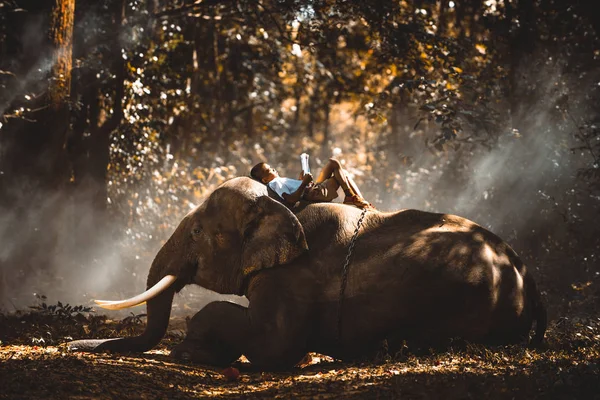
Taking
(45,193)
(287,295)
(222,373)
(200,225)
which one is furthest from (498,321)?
(45,193)

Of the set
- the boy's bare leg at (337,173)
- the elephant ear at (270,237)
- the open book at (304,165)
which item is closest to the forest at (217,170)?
the elephant ear at (270,237)

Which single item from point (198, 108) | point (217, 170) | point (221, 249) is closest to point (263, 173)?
point (221, 249)

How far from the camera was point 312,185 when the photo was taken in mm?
8398

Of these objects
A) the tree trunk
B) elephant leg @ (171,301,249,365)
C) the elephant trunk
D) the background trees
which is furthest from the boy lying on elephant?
the tree trunk

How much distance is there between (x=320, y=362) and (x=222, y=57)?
36.7 ft

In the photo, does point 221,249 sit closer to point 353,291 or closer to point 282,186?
point 282,186

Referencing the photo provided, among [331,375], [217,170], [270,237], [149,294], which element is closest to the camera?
[331,375]

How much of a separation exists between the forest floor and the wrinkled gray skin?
0.24m

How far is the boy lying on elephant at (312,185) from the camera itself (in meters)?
8.24

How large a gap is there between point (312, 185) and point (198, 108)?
9.79 m

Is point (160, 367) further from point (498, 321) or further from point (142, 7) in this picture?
point (142, 7)

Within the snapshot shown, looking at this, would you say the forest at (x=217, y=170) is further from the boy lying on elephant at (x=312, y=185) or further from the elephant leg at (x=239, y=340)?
the boy lying on elephant at (x=312, y=185)

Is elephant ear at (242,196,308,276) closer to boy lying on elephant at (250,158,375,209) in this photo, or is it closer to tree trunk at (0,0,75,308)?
boy lying on elephant at (250,158,375,209)

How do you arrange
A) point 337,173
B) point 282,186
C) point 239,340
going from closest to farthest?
1. point 239,340
2. point 282,186
3. point 337,173
